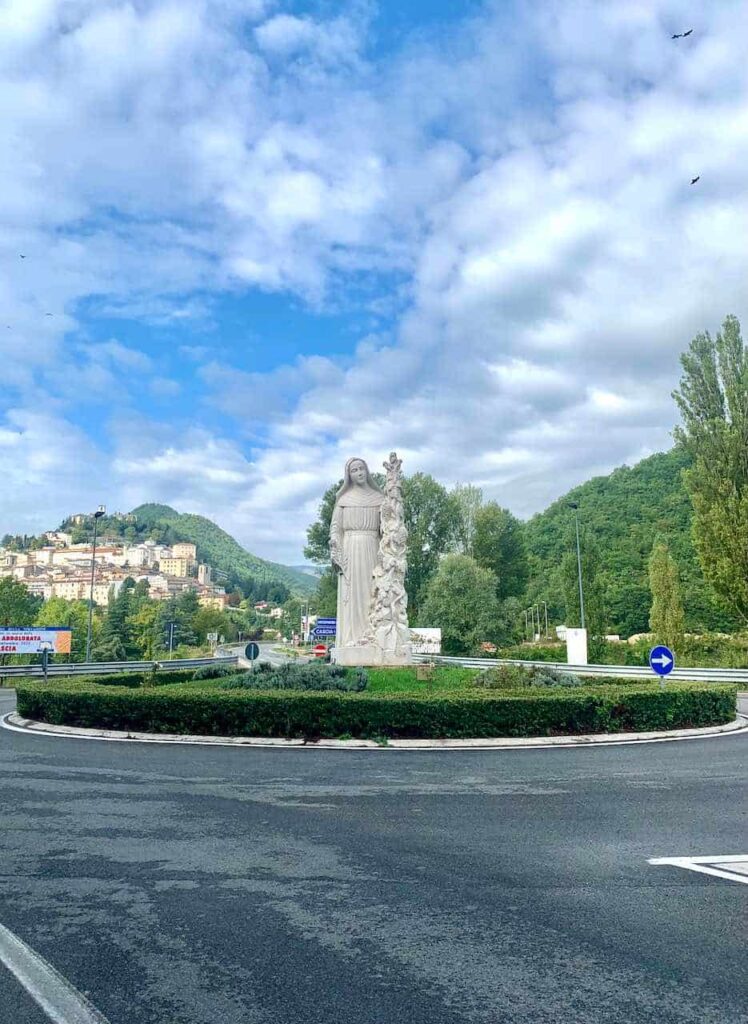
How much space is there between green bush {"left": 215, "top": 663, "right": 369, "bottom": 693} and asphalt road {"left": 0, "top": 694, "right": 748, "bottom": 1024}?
7.76 meters

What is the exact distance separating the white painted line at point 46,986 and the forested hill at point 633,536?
57174 millimetres

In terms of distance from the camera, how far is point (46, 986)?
384cm

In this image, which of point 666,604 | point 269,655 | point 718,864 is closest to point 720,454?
point 666,604

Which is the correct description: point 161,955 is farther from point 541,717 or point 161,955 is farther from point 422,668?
point 422,668

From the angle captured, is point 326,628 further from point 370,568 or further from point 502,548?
point 502,548

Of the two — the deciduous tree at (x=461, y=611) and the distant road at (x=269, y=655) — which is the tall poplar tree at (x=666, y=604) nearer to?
the deciduous tree at (x=461, y=611)

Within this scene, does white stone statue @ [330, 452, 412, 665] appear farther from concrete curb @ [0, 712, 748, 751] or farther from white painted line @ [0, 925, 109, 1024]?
white painted line @ [0, 925, 109, 1024]

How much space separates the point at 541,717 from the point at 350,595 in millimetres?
11620

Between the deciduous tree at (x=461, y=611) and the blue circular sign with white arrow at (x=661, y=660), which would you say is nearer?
the blue circular sign with white arrow at (x=661, y=660)

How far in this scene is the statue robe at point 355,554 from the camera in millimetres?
24812

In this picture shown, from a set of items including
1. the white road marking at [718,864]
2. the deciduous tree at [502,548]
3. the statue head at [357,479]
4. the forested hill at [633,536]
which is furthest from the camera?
the deciduous tree at [502,548]

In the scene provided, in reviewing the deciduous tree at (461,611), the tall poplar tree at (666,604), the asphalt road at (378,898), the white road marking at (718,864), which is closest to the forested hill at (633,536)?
the deciduous tree at (461,611)

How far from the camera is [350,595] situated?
2506 cm

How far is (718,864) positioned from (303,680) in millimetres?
12799
